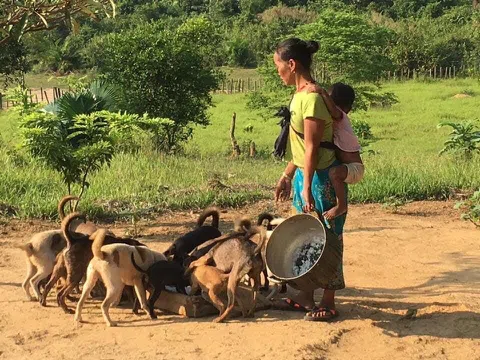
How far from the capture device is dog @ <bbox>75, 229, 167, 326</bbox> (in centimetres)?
538

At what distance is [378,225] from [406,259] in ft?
5.37

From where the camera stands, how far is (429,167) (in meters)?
12.3

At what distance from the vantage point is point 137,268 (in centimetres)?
554

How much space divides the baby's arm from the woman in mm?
41

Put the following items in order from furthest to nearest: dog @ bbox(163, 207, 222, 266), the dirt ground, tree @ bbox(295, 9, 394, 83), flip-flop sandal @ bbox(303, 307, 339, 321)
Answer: tree @ bbox(295, 9, 394, 83) < dog @ bbox(163, 207, 222, 266) < flip-flop sandal @ bbox(303, 307, 339, 321) < the dirt ground

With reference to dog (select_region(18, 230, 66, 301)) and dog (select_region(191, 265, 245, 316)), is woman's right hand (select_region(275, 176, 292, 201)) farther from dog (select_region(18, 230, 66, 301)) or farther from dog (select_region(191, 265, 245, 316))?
dog (select_region(18, 230, 66, 301))

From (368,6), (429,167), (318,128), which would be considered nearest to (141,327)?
(318,128)

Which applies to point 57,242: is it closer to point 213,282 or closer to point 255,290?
point 213,282

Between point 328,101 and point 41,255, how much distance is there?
2.90 m

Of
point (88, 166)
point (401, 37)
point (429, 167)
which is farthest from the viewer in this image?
point (401, 37)

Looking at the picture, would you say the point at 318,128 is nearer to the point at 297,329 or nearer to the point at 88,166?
the point at 297,329

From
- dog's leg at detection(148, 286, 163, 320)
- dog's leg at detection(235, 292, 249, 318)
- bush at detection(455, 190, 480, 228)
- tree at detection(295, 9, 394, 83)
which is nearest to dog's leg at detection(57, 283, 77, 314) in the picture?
Answer: dog's leg at detection(148, 286, 163, 320)

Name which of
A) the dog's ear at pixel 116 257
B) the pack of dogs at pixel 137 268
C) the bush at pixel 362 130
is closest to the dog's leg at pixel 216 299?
the pack of dogs at pixel 137 268

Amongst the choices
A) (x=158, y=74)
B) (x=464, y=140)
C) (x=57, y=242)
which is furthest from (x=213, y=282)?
(x=158, y=74)
